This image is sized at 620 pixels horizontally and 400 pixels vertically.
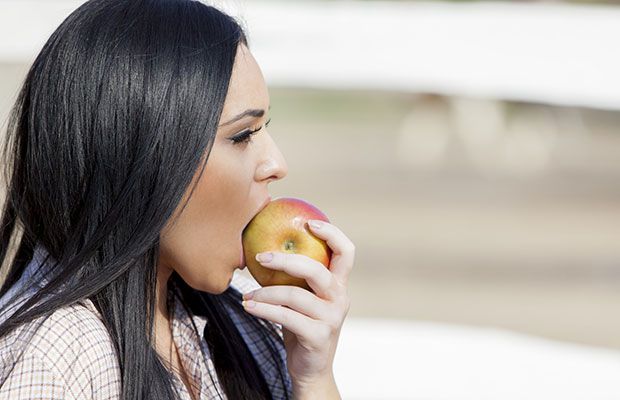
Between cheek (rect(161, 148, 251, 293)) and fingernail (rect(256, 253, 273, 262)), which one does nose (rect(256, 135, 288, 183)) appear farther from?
fingernail (rect(256, 253, 273, 262))

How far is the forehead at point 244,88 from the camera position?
1947mm

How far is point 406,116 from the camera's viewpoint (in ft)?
38.8

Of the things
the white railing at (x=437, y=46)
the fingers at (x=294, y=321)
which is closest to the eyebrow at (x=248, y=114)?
the fingers at (x=294, y=321)

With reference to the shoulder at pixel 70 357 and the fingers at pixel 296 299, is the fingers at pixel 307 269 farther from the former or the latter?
the shoulder at pixel 70 357

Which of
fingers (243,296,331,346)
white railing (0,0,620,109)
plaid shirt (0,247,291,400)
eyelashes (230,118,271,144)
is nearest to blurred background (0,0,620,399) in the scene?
white railing (0,0,620,109)

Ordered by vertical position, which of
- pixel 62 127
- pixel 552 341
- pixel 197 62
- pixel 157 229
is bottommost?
pixel 157 229

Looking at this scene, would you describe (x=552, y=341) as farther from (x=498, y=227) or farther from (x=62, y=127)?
(x=62, y=127)

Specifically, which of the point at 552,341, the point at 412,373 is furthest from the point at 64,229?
the point at 552,341

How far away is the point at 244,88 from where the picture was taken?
197 centimetres

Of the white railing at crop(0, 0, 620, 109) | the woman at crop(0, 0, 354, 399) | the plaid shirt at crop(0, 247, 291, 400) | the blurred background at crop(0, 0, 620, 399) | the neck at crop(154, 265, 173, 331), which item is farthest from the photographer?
the white railing at crop(0, 0, 620, 109)

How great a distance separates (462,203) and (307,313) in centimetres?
644

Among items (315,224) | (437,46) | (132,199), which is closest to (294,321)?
(315,224)

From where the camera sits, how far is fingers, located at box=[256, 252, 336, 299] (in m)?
2.02

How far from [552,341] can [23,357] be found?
4310 millimetres
